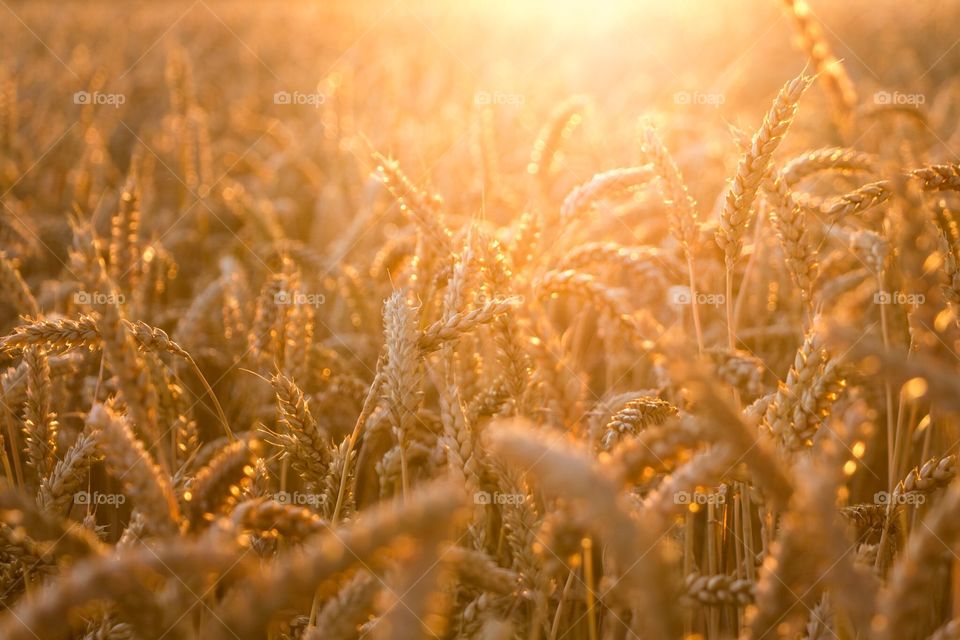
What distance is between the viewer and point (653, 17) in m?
13.8

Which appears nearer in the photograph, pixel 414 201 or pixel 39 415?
pixel 39 415

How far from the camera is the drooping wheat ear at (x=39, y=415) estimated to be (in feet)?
5.12

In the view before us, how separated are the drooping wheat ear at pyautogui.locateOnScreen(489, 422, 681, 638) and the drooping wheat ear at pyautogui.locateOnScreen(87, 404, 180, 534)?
0.49 m

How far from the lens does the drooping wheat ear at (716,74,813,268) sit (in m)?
1.35

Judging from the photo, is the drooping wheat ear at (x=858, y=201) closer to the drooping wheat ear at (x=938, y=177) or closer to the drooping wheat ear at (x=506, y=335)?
the drooping wheat ear at (x=938, y=177)

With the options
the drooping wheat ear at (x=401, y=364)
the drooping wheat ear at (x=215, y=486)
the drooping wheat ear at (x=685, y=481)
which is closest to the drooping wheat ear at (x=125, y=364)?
the drooping wheat ear at (x=215, y=486)

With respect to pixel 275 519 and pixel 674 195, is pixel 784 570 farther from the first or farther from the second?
pixel 674 195

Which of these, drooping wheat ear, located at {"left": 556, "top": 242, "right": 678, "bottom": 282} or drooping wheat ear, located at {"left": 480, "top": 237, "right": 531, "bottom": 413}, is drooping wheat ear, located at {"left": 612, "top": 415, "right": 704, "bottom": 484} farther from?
drooping wheat ear, located at {"left": 556, "top": 242, "right": 678, "bottom": 282}

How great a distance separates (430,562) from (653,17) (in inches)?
584

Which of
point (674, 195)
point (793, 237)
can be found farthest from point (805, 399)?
point (674, 195)

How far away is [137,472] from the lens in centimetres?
94

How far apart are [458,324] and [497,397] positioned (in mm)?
412

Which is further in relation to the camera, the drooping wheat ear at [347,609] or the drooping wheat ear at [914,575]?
the drooping wheat ear at [347,609]

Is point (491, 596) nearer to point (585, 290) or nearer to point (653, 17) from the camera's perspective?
point (585, 290)
